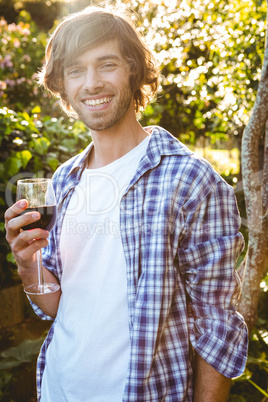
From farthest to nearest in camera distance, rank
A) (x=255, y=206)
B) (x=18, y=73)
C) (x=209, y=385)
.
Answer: (x=18, y=73) < (x=255, y=206) < (x=209, y=385)

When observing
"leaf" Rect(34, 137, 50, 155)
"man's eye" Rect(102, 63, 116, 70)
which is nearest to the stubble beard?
"man's eye" Rect(102, 63, 116, 70)

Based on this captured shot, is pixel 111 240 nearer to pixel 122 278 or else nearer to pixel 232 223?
pixel 122 278

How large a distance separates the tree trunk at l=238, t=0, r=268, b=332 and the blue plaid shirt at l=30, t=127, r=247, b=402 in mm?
1177

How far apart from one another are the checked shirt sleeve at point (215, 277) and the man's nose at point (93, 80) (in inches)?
26.8

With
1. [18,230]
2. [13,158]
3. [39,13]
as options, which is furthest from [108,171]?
[39,13]

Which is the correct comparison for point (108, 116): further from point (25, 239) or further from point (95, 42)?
point (25, 239)

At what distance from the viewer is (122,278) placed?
151 centimetres

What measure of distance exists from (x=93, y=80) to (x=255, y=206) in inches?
55.1

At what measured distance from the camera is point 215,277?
1383 millimetres

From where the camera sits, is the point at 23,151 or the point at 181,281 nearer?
the point at 181,281

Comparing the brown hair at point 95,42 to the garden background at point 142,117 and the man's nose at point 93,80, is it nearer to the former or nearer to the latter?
the man's nose at point 93,80

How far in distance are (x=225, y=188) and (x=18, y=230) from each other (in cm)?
78

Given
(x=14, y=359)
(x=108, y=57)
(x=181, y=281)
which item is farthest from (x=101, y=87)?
(x=14, y=359)

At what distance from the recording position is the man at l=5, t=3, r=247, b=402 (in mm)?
1382
